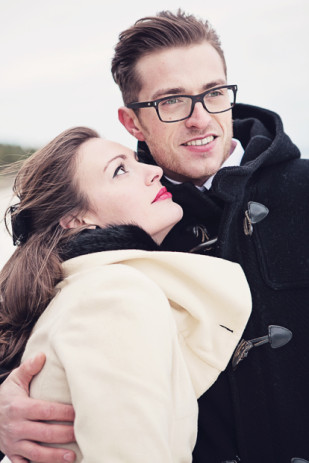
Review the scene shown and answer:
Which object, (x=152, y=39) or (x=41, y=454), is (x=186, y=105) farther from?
(x=41, y=454)

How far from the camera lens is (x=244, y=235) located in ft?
5.91

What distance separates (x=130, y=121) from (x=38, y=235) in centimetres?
111

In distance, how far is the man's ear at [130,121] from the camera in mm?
2533

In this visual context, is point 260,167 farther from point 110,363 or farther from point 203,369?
point 110,363

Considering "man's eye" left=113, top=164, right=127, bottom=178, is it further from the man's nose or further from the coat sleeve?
the coat sleeve

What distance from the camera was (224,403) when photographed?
5.27 feet

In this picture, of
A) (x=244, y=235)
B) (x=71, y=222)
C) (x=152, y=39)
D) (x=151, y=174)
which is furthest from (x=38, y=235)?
(x=152, y=39)

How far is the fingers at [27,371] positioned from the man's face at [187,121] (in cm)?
131

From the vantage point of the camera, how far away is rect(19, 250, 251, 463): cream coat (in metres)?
1.05

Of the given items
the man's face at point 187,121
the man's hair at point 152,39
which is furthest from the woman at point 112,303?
the man's hair at point 152,39

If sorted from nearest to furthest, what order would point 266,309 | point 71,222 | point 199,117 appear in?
point 266,309 → point 71,222 → point 199,117

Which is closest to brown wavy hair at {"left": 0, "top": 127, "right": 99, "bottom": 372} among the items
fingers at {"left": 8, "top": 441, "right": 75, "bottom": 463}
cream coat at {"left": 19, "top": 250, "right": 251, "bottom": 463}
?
cream coat at {"left": 19, "top": 250, "right": 251, "bottom": 463}

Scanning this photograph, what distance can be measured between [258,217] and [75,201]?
2.51 ft

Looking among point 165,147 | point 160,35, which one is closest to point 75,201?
point 165,147
